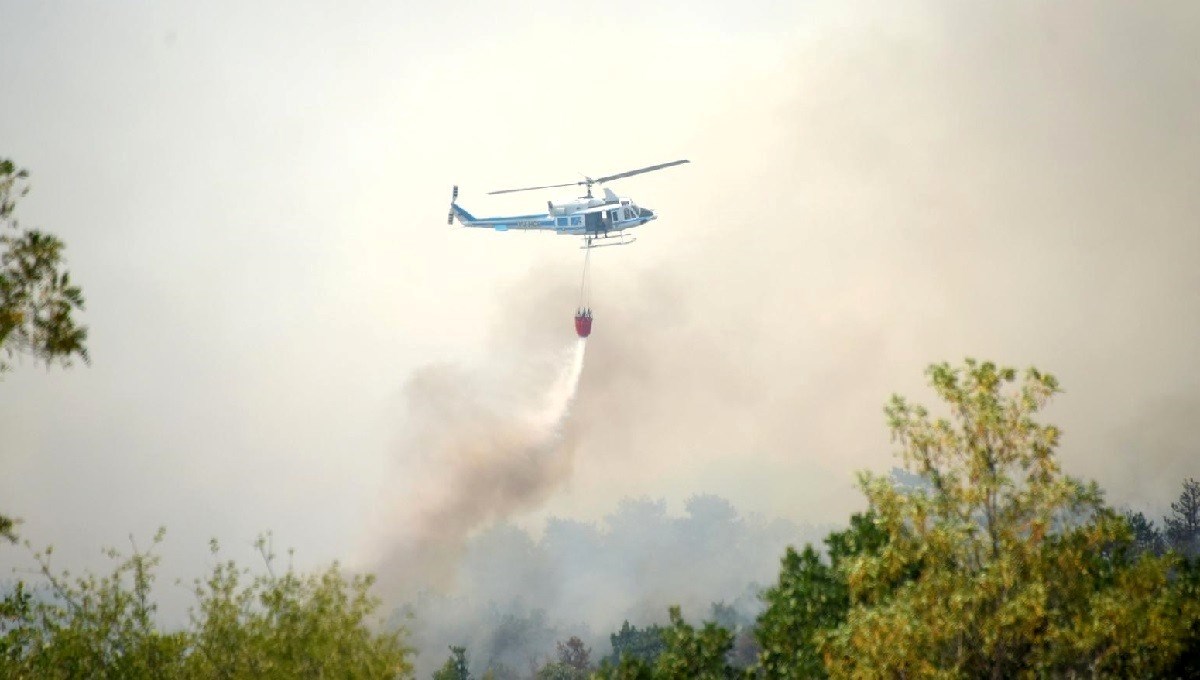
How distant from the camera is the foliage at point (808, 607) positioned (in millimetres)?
48281

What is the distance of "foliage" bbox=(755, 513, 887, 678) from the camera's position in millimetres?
48281

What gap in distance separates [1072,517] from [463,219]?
113 metres

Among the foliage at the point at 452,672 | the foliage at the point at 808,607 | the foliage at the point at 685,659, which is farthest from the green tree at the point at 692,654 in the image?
the foliage at the point at 452,672

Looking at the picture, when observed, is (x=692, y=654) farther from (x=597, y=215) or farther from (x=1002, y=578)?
(x=597, y=215)

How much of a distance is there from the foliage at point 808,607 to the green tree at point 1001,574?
616 cm

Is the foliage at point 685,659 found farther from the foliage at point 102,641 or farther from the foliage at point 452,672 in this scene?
the foliage at point 452,672

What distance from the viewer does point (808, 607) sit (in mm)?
49219

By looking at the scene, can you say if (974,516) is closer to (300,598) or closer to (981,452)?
(981,452)

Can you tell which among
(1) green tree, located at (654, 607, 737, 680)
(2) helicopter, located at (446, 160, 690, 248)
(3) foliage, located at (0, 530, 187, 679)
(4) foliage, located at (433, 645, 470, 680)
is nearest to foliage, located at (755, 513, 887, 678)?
(1) green tree, located at (654, 607, 737, 680)

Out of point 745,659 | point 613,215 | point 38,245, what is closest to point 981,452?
point 38,245

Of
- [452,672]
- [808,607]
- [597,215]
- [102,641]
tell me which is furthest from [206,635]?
[452,672]

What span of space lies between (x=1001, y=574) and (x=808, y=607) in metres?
11.4

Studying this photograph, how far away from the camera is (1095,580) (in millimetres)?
43500

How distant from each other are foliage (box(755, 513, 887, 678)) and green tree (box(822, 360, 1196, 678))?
6165 millimetres
